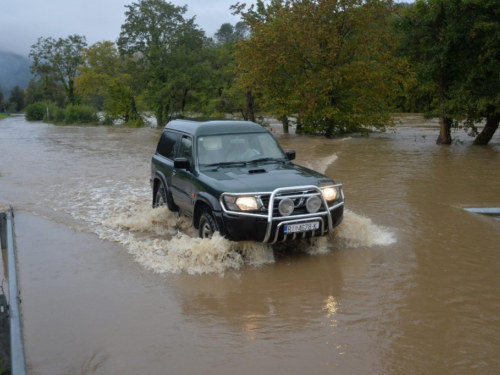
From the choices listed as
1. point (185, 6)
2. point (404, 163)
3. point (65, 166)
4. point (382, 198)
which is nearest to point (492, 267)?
point (382, 198)

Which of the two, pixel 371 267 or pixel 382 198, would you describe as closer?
pixel 371 267

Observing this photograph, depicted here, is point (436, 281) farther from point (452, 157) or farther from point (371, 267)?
point (452, 157)

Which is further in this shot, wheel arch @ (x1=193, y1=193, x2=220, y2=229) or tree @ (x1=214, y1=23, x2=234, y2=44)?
tree @ (x1=214, y1=23, x2=234, y2=44)

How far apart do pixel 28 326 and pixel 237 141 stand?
396 cm

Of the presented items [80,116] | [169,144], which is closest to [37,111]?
[80,116]

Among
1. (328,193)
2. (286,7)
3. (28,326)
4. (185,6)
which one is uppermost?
(185,6)

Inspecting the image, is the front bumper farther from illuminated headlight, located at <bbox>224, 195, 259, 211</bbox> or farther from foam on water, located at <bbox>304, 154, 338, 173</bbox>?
foam on water, located at <bbox>304, 154, 338, 173</bbox>

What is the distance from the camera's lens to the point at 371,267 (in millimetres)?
6820

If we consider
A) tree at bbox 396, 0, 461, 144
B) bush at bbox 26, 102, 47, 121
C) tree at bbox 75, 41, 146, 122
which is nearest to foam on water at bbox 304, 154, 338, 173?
tree at bbox 396, 0, 461, 144

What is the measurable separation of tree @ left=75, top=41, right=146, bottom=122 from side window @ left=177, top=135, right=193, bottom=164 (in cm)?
5240

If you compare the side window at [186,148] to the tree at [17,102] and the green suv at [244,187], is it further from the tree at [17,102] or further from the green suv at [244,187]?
the tree at [17,102]

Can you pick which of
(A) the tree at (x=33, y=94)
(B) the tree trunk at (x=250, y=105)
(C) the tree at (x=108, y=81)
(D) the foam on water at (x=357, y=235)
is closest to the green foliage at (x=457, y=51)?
(D) the foam on water at (x=357, y=235)

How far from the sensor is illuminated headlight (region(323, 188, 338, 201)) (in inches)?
268

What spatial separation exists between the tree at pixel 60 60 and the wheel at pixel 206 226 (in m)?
72.4
